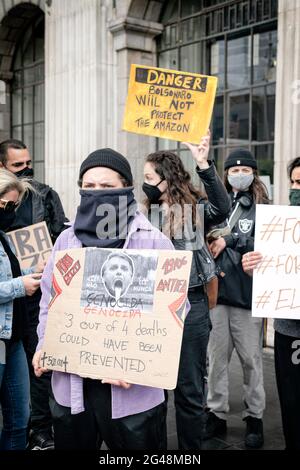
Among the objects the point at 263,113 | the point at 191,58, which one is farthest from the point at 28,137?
the point at 263,113

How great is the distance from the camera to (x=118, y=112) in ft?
26.1

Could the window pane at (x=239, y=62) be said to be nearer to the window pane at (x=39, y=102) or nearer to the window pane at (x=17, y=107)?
the window pane at (x=39, y=102)

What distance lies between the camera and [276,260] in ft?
9.45

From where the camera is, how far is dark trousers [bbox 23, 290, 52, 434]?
12.4ft

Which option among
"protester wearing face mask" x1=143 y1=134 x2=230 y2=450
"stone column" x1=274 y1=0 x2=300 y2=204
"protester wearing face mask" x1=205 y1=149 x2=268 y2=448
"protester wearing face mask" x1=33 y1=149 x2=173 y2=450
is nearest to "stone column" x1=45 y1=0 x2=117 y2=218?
"stone column" x1=274 y1=0 x2=300 y2=204

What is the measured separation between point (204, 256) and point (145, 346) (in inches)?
48.4

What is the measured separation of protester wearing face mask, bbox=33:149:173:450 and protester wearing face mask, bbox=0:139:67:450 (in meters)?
1.43

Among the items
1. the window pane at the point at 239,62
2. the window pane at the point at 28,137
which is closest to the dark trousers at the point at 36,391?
the window pane at the point at 239,62

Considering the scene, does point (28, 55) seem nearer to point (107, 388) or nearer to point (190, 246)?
point (190, 246)

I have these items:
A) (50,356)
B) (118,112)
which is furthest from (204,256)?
(118,112)

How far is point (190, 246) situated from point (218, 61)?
474 cm

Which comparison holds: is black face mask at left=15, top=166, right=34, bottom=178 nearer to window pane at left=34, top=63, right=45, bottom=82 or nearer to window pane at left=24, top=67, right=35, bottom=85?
window pane at left=34, top=63, right=45, bottom=82

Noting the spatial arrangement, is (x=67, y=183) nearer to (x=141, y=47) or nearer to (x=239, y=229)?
(x=141, y=47)

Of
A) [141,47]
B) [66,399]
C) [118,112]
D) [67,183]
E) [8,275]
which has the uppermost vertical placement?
[141,47]
